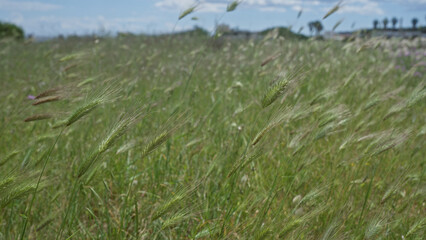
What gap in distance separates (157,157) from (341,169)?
3.13 feet

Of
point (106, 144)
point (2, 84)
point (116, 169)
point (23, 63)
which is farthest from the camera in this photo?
point (23, 63)

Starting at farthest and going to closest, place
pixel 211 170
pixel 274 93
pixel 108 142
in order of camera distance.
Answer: pixel 211 170
pixel 274 93
pixel 108 142

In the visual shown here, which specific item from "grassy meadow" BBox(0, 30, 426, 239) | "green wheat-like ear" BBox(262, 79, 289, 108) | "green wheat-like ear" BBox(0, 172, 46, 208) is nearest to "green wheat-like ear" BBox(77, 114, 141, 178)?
"grassy meadow" BBox(0, 30, 426, 239)

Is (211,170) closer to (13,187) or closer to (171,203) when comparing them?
(171,203)

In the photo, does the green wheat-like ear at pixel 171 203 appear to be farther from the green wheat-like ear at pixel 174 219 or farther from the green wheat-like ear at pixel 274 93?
the green wheat-like ear at pixel 274 93

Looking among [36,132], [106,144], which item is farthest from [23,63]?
[106,144]

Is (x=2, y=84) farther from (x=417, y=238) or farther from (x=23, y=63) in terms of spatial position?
(x=417, y=238)

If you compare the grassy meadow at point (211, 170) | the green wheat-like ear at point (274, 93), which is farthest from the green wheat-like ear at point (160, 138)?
the green wheat-like ear at point (274, 93)

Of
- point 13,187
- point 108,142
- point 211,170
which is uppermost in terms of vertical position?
point 108,142

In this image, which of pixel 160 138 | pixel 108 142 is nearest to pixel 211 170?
pixel 160 138

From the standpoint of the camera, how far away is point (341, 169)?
1937 millimetres

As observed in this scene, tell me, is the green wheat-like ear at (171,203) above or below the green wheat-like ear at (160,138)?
below

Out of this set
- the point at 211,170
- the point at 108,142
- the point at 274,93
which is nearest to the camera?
the point at 108,142

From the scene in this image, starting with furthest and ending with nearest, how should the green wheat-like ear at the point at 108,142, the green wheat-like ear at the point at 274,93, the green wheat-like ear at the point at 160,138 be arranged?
the green wheat-like ear at the point at 274,93
the green wheat-like ear at the point at 160,138
the green wheat-like ear at the point at 108,142
